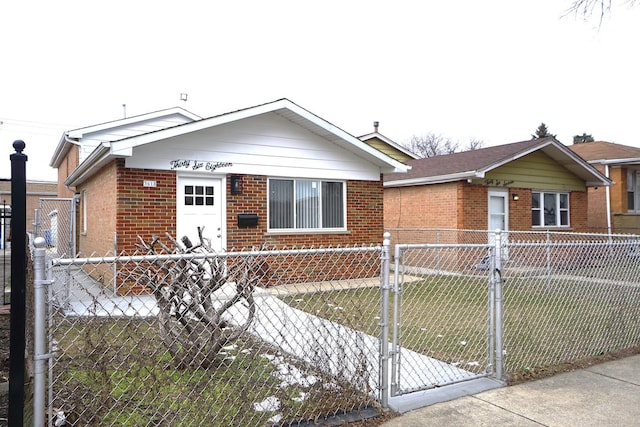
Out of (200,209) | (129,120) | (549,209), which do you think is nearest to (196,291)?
(200,209)

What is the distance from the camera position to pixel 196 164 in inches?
372

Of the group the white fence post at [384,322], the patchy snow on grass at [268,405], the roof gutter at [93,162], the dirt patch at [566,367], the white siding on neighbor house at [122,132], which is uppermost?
the white siding on neighbor house at [122,132]

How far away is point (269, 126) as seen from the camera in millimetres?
10273

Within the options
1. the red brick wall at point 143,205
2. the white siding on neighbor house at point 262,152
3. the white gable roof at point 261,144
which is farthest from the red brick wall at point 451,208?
the red brick wall at point 143,205

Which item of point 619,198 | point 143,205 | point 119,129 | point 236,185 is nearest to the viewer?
point 143,205

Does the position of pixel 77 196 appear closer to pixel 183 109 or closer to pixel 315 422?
pixel 183 109

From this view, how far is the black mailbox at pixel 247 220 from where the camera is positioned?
9.88 metres

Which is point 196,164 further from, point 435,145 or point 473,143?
point 473,143

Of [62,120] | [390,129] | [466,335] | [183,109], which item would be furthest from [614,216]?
[390,129]

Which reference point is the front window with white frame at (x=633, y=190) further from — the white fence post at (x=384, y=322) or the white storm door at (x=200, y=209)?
the white fence post at (x=384, y=322)

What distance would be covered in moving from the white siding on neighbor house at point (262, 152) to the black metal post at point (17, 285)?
6.72 m

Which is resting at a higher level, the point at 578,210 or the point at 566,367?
the point at 578,210

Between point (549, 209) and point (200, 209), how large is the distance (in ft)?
40.8

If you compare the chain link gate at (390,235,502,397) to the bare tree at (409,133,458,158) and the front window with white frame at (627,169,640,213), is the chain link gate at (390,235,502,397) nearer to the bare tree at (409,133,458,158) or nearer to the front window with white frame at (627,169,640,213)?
the front window with white frame at (627,169,640,213)
